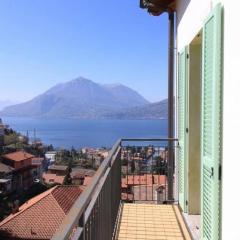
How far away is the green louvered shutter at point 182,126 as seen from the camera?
523 centimetres

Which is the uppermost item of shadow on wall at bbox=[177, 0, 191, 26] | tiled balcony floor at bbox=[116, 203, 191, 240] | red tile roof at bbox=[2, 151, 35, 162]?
shadow on wall at bbox=[177, 0, 191, 26]

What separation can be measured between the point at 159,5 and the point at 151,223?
3.16 metres

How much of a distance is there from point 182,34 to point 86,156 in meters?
73.1

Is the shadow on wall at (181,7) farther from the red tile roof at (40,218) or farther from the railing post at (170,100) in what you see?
the red tile roof at (40,218)

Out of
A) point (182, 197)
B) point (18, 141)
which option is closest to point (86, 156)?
point (18, 141)

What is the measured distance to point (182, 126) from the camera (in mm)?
5430

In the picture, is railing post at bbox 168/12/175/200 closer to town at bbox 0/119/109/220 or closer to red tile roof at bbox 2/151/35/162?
town at bbox 0/119/109/220

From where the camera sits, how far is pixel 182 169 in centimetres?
543

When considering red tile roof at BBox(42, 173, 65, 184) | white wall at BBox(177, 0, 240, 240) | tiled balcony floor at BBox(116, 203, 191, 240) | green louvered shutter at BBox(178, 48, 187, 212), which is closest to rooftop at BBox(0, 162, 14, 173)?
red tile roof at BBox(42, 173, 65, 184)

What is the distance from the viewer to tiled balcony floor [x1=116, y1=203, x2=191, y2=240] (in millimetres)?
4656

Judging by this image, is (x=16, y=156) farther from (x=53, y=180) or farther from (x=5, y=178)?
(x=5, y=178)

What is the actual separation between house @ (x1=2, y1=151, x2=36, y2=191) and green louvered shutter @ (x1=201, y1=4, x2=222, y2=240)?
55.7 m

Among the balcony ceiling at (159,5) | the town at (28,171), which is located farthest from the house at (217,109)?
the town at (28,171)
